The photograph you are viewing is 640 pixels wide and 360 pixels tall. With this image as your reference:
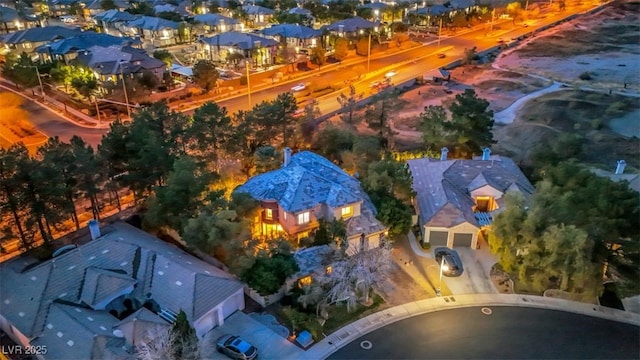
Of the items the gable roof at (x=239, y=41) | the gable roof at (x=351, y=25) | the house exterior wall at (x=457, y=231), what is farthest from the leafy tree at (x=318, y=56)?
the house exterior wall at (x=457, y=231)

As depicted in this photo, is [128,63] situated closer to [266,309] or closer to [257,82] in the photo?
[257,82]

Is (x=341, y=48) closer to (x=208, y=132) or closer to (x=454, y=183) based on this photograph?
(x=208, y=132)

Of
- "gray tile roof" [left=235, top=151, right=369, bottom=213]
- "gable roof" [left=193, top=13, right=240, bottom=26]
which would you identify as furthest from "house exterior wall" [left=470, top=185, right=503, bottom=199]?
"gable roof" [left=193, top=13, right=240, bottom=26]

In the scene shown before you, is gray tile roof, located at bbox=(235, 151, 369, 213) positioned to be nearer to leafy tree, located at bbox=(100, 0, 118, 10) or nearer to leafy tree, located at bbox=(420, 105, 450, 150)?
leafy tree, located at bbox=(420, 105, 450, 150)

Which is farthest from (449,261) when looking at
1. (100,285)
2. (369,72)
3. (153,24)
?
(153,24)

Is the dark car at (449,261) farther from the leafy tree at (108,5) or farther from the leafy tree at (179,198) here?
the leafy tree at (108,5)
